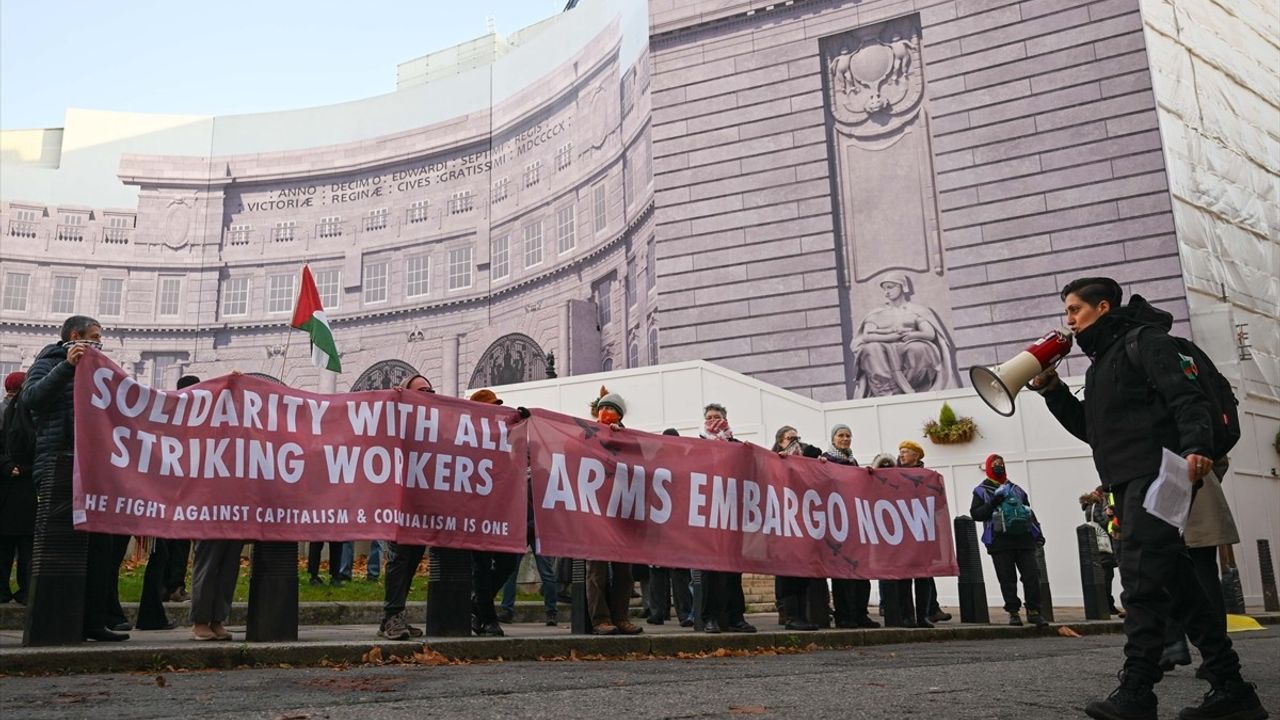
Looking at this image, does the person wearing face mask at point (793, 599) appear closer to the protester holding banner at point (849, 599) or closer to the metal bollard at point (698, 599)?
the protester holding banner at point (849, 599)

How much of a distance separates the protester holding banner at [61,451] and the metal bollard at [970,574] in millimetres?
7114

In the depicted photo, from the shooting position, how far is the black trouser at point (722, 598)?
786 cm

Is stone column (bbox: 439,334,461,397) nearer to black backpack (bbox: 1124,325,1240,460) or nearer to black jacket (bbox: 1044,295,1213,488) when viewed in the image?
black jacket (bbox: 1044,295,1213,488)

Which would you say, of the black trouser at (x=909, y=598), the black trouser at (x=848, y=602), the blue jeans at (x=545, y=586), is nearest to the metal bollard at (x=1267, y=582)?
the black trouser at (x=909, y=598)

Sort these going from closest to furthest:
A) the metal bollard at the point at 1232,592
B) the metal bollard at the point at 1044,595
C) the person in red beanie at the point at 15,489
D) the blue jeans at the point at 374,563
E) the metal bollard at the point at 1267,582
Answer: the person in red beanie at the point at 15,489 → the metal bollard at the point at 1044,595 → the blue jeans at the point at 374,563 → the metal bollard at the point at 1232,592 → the metal bollard at the point at 1267,582

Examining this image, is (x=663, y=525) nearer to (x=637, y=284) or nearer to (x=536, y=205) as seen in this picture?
(x=637, y=284)

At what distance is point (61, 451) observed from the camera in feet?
19.4

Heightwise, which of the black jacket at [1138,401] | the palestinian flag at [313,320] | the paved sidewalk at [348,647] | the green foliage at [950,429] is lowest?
the paved sidewalk at [348,647]

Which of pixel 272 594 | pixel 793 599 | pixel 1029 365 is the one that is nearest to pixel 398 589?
pixel 272 594

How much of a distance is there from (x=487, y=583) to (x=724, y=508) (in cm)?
183

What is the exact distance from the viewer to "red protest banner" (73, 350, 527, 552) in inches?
229

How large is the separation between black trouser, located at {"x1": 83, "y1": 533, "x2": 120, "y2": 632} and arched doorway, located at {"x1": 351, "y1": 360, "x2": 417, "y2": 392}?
26.1 meters

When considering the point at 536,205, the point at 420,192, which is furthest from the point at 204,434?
the point at 420,192

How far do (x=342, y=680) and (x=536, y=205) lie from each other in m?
25.9
